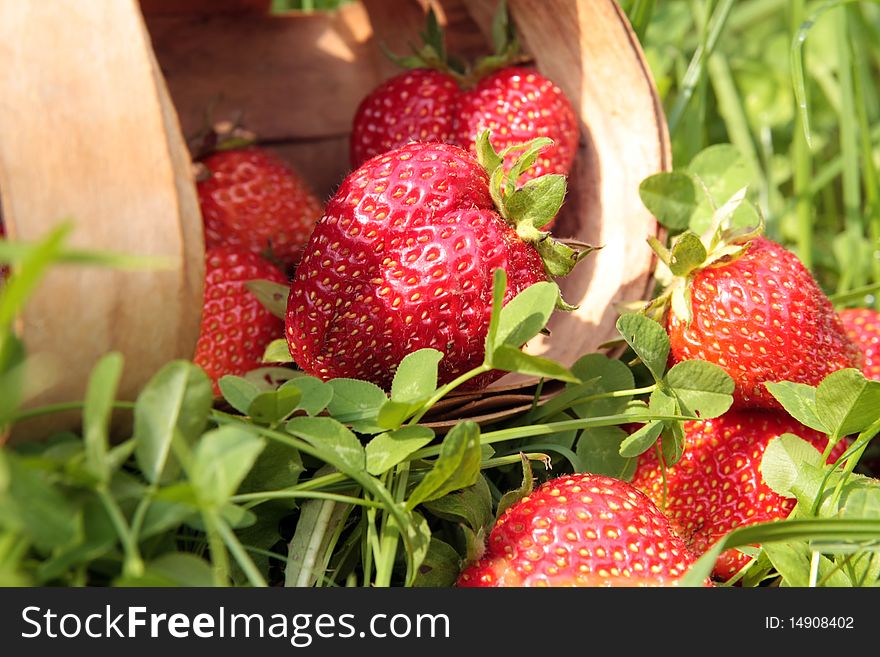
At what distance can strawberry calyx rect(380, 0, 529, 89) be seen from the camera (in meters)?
0.88

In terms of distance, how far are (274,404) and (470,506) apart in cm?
15

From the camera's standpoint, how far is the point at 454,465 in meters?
0.51

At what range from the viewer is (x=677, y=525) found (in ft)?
2.40

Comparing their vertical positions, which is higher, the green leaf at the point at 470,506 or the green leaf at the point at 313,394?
the green leaf at the point at 313,394

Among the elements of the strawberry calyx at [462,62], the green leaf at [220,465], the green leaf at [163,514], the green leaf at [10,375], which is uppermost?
the strawberry calyx at [462,62]

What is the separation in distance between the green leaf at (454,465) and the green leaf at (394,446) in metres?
0.02

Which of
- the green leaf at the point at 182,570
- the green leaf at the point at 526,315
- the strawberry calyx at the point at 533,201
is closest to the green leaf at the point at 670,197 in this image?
the strawberry calyx at the point at 533,201

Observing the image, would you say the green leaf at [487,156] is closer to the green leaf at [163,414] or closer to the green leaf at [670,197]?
the green leaf at [670,197]

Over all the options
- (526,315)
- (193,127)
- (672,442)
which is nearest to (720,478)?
(672,442)

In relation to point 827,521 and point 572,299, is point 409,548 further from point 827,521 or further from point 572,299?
point 572,299

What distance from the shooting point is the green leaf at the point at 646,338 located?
2.14 feet

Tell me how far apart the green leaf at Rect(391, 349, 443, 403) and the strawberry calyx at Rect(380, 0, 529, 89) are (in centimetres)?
42

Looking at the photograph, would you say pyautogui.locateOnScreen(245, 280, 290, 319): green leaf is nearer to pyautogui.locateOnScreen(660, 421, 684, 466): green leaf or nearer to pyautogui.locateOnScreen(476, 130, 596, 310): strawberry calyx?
pyautogui.locateOnScreen(476, 130, 596, 310): strawberry calyx
